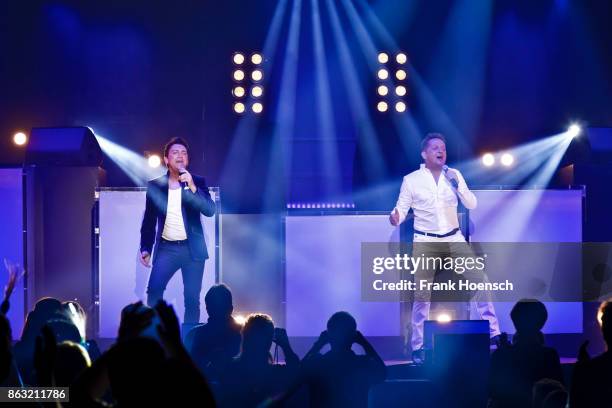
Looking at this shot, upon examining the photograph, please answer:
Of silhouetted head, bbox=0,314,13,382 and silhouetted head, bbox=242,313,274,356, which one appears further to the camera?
silhouetted head, bbox=242,313,274,356

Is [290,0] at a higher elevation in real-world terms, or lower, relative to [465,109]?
higher

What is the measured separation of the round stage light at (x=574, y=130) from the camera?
9281 millimetres

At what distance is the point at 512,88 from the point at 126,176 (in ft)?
16.5

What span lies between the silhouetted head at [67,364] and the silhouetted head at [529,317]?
8.03 ft

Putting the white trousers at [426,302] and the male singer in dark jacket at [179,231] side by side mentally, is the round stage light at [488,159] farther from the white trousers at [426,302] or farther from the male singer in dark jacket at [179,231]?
the male singer in dark jacket at [179,231]

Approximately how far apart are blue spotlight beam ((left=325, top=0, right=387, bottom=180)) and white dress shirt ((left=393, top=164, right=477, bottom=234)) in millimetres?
3098

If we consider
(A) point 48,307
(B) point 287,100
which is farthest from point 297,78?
(A) point 48,307

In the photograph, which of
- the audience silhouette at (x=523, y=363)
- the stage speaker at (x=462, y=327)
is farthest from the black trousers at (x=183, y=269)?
the audience silhouette at (x=523, y=363)

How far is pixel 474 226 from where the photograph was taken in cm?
788

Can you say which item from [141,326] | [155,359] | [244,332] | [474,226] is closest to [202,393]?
[155,359]

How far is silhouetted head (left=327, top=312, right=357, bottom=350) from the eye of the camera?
4453 millimetres

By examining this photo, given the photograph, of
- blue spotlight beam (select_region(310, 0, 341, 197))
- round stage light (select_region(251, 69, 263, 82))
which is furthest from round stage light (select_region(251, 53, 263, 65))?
blue spotlight beam (select_region(310, 0, 341, 197))

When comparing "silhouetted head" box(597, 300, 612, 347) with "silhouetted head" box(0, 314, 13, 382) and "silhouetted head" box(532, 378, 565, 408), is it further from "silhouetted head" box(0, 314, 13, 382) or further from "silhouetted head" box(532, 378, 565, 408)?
"silhouetted head" box(0, 314, 13, 382)

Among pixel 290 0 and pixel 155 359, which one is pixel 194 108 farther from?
pixel 155 359
